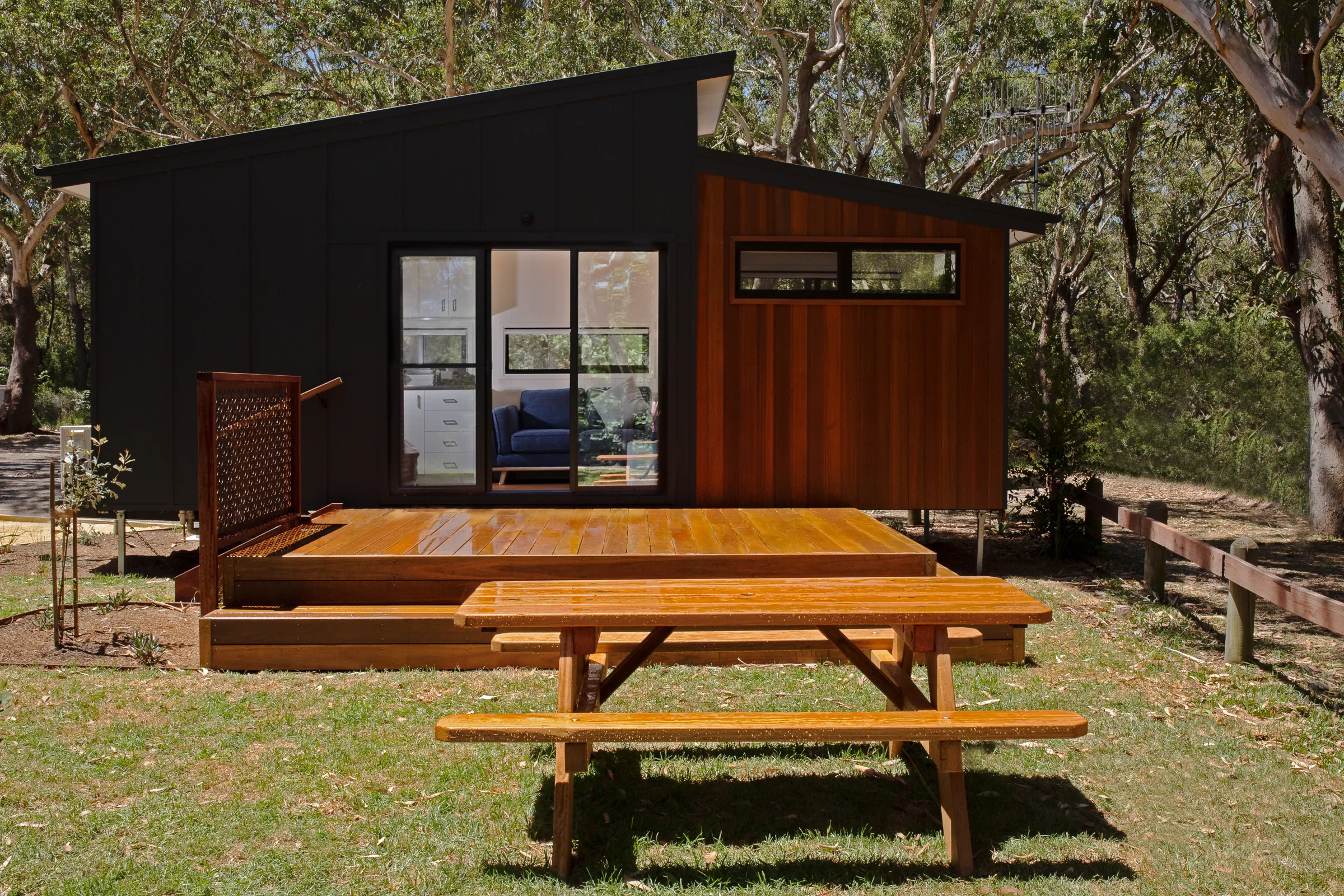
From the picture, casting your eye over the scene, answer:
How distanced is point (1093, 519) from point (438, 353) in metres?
5.12

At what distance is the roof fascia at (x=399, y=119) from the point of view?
7.71 meters

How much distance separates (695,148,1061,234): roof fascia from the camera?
780 cm

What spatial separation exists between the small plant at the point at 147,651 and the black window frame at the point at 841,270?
14.3ft

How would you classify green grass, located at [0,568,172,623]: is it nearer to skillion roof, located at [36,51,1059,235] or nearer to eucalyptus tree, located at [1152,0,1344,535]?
skillion roof, located at [36,51,1059,235]

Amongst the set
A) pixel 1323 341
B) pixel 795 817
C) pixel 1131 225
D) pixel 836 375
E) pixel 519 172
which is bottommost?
pixel 795 817

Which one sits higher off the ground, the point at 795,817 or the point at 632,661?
the point at 632,661

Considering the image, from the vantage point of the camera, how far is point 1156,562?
7156 millimetres

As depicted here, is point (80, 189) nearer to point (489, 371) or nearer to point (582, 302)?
point (489, 371)

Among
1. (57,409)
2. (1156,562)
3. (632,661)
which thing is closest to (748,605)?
(632,661)

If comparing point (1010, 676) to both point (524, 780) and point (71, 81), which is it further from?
point (71, 81)

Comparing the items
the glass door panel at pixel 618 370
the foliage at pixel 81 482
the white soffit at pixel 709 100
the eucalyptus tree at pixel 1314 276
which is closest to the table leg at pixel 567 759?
the foliage at pixel 81 482

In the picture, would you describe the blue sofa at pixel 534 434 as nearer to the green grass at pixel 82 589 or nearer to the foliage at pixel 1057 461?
the green grass at pixel 82 589

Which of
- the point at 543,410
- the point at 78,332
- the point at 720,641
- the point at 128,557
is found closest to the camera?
the point at 720,641

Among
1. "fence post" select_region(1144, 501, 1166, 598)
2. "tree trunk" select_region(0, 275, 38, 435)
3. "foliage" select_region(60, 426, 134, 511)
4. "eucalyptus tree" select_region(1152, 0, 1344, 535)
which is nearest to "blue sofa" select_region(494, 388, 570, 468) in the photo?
"foliage" select_region(60, 426, 134, 511)
